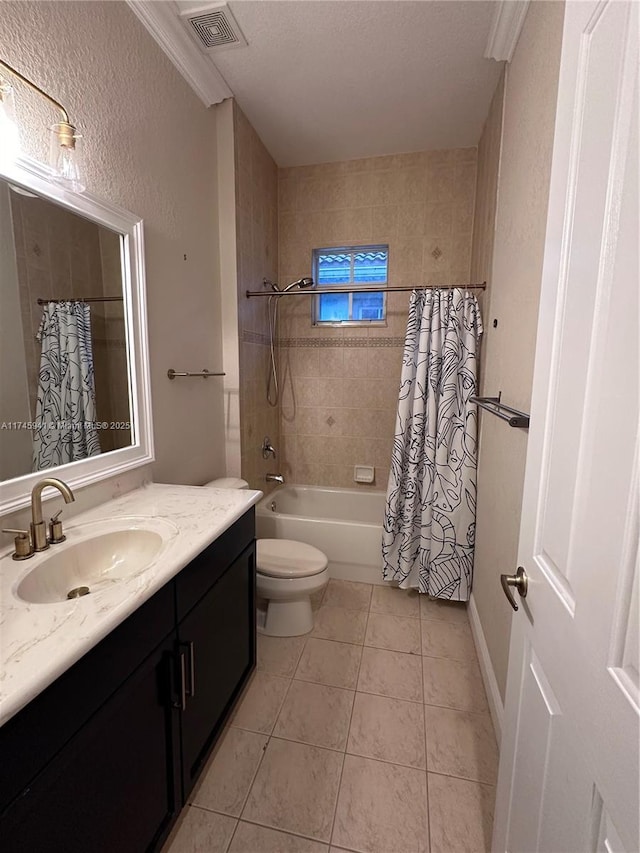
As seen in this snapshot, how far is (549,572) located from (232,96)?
8.67ft

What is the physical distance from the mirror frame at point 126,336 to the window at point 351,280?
63.6 inches

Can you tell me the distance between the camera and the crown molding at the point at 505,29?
146 cm

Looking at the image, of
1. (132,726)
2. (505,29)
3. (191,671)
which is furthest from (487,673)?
(505,29)

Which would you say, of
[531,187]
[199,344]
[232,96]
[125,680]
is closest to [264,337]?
[199,344]

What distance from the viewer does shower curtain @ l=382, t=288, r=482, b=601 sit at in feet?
7.11

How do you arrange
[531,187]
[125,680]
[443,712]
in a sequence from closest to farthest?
[125,680] → [531,187] → [443,712]

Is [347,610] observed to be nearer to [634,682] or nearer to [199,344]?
[199,344]

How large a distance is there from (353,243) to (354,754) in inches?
116

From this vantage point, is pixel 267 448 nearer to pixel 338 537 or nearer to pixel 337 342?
pixel 338 537

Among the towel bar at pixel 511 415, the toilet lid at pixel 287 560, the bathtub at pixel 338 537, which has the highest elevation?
the towel bar at pixel 511 415

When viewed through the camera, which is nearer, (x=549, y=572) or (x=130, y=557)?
(x=549, y=572)

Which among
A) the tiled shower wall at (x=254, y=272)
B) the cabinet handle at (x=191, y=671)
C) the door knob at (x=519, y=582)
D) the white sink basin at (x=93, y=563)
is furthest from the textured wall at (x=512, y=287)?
→ the tiled shower wall at (x=254, y=272)

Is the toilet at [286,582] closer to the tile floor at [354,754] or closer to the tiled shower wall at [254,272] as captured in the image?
the tile floor at [354,754]

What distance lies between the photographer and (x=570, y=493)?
2.11 ft
